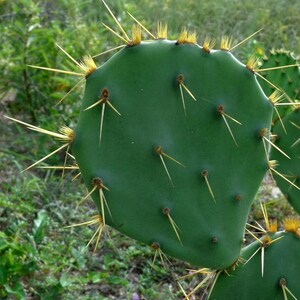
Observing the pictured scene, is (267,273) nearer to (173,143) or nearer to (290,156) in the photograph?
(173,143)

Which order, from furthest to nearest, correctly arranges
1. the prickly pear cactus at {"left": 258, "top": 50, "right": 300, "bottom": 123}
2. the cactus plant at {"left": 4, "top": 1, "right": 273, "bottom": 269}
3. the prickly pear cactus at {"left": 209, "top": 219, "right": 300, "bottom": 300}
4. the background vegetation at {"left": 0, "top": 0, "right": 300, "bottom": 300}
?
1. the prickly pear cactus at {"left": 258, "top": 50, "right": 300, "bottom": 123}
2. the background vegetation at {"left": 0, "top": 0, "right": 300, "bottom": 300}
3. the prickly pear cactus at {"left": 209, "top": 219, "right": 300, "bottom": 300}
4. the cactus plant at {"left": 4, "top": 1, "right": 273, "bottom": 269}

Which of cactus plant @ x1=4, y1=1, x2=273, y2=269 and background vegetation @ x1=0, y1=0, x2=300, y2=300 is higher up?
cactus plant @ x1=4, y1=1, x2=273, y2=269

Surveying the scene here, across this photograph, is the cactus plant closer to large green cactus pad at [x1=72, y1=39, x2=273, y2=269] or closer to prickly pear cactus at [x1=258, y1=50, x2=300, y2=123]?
large green cactus pad at [x1=72, y1=39, x2=273, y2=269]

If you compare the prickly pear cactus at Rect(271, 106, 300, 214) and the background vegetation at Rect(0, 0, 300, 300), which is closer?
the prickly pear cactus at Rect(271, 106, 300, 214)

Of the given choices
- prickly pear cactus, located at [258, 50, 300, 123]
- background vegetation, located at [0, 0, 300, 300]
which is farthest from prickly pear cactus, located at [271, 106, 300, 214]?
background vegetation, located at [0, 0, 300, 300]

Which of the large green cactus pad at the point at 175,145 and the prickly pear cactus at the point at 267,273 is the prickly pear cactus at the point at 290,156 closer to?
the prickly pear cactus at the point at 267,273

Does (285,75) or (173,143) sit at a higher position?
(173,143)

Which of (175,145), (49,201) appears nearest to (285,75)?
(49,201)
